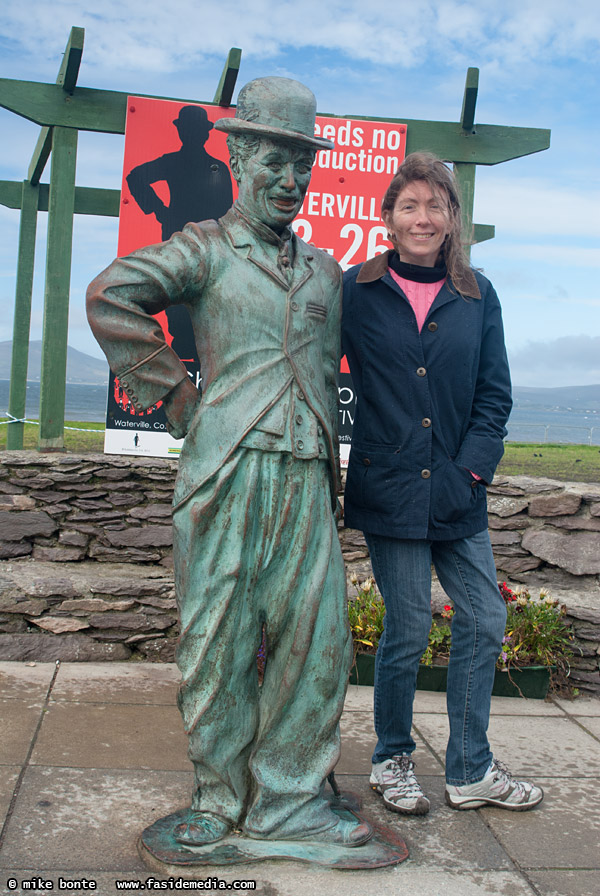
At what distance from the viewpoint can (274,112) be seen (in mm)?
2721

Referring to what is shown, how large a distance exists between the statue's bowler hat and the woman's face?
56cm

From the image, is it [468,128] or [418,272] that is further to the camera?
Answer: [468,128]

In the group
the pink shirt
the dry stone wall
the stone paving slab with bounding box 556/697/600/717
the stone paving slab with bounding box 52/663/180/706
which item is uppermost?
the pink shirt

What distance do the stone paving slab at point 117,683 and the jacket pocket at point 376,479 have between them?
172cm

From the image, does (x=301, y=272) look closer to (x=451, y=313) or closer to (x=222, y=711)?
(x=451, y=313)

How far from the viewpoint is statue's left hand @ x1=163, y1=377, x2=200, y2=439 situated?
2.84m

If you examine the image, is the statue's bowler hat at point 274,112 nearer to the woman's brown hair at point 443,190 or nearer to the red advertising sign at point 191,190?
the woman's brown hair at point 443,190

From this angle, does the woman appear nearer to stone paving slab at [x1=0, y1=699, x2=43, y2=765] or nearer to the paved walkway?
the paved walkway

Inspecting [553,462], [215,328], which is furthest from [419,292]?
[553,462]

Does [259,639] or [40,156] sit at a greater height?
[40,156]

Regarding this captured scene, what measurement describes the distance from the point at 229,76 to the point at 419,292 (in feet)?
8.64

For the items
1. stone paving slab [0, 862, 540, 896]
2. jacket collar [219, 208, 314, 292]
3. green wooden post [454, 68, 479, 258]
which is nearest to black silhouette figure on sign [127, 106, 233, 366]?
green wooden post [454, 68, 479, 258]

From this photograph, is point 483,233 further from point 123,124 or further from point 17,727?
point 17,727

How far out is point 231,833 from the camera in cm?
281
